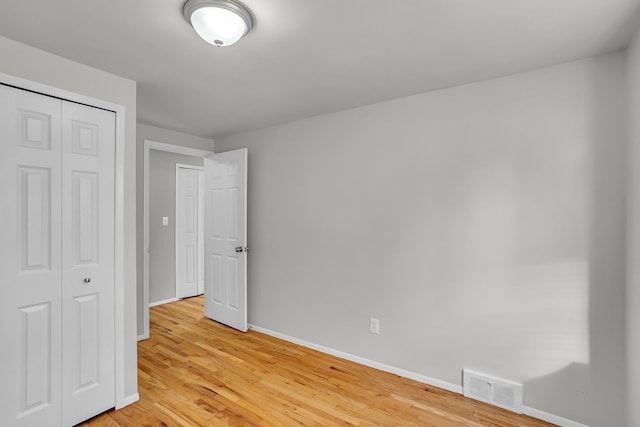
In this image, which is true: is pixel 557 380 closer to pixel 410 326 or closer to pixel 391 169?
pixel 410 326

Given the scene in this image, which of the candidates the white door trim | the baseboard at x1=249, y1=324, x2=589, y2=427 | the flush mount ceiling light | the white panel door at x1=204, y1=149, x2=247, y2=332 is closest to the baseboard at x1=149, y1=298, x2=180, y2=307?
the white panel door at x1=204, y1=149, x2=247, y2=332

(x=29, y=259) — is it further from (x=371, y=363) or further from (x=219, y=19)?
(x=371, y=363)

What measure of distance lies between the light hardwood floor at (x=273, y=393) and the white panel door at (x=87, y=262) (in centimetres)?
24

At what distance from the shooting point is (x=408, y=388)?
2.52m

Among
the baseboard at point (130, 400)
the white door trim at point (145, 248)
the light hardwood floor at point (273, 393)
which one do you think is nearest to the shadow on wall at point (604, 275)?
the light hardwood floor at point (273, 393)

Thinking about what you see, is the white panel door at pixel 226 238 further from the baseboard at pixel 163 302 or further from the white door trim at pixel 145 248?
the baseboard at pixel 163 302


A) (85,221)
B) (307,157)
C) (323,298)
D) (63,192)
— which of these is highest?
(307,157)

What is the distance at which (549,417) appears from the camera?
6.90 feet

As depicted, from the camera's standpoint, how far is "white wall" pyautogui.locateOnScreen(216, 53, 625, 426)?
1.98 metres

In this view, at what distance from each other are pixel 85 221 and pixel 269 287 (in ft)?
6.56

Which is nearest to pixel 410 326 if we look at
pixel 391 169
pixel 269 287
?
pixel 391 169

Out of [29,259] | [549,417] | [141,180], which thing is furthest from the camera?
[141,180]

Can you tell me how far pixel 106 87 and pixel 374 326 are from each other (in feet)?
9.36

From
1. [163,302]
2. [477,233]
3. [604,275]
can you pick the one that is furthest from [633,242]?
[163,302]
